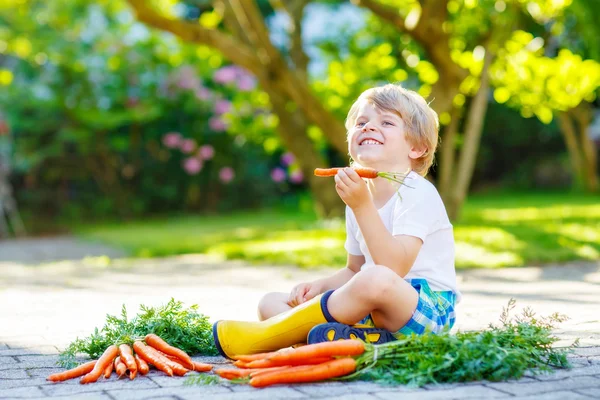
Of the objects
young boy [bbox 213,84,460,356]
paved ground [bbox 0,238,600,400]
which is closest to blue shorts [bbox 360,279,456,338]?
young boy [bbox 213,84,460,356]

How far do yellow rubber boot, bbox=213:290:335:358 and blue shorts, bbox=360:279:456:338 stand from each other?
0.62 ft

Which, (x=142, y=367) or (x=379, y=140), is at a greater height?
(x=379, y=140)

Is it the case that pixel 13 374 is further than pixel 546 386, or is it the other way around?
pixel 13 374

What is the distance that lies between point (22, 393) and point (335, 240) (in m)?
5.54

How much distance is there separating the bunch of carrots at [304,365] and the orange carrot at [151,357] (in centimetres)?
22

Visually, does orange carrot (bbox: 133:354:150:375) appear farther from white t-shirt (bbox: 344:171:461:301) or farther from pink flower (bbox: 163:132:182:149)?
pink flower (bbox: 163:132:182:149)

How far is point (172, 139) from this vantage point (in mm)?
15414

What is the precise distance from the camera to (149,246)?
1004 cm

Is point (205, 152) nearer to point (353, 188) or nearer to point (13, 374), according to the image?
point (13, 374)

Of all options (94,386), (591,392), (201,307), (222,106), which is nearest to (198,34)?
(201,307)

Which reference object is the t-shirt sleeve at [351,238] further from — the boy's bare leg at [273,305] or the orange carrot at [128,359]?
the orange carrot at [128,359]

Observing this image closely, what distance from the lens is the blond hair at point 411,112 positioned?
3.45 meters

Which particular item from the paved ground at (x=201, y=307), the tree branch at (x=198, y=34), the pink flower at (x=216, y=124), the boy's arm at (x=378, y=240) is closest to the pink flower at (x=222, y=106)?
the pink flower at (x=216, y=124)

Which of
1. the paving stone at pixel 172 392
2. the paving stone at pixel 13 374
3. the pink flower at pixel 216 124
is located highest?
the pink flower at pixel 216 124
